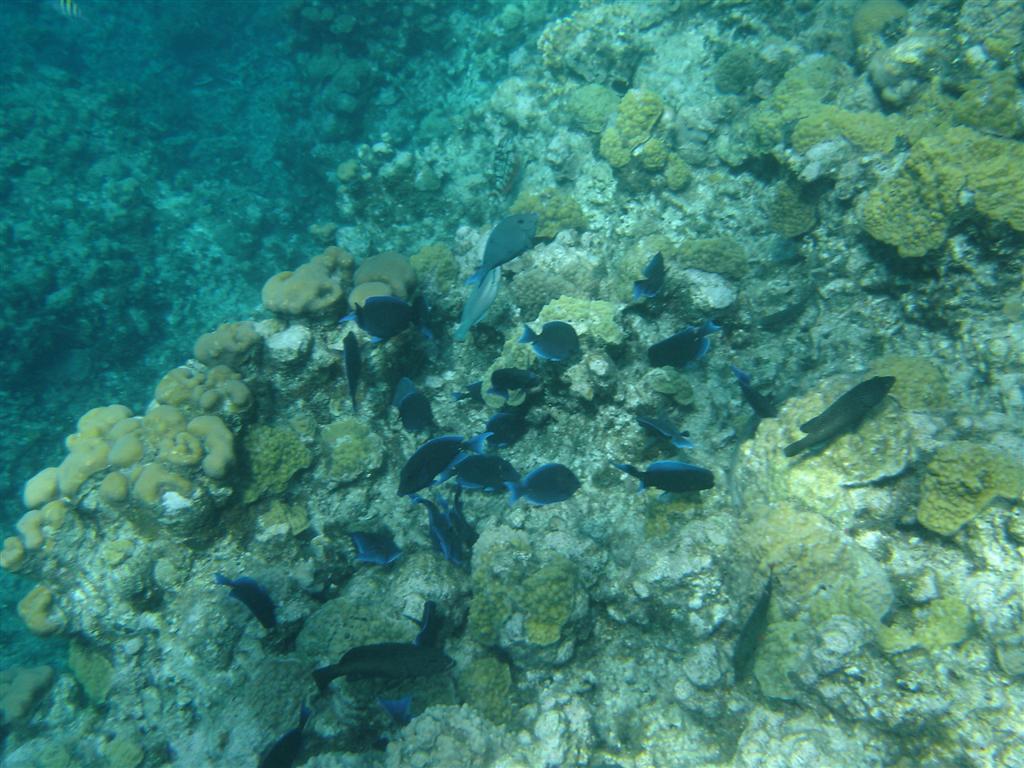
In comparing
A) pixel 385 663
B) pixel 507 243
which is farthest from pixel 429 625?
pixel 507 243

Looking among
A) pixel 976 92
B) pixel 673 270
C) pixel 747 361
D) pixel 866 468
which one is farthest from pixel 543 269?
pixel 976 92

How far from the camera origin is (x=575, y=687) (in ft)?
12.2

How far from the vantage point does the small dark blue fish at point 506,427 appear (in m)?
4.21

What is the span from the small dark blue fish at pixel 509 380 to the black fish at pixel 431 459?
0.49 metres

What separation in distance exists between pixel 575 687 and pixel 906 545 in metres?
2.41

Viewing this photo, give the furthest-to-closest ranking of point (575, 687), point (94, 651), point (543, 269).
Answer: point (543, 269) → point (94, 651) → point (575, 687)

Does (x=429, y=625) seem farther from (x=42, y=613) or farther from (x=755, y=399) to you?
(x=42, y=613)

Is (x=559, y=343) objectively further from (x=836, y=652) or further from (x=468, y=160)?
(x=468, y=160)

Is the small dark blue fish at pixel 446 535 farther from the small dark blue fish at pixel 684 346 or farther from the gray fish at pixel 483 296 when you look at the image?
the small dark blue fish at pixel 684 346

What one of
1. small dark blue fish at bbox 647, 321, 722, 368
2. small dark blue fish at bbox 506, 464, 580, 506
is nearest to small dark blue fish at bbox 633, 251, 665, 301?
small dark blue fish at bbox 647, 321, 722, 368

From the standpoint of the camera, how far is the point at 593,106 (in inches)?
293

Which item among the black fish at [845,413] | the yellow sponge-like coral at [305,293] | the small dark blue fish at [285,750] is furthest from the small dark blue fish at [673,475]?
the yellow sponge-like coral at [305,293]

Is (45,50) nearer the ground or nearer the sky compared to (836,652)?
nearer the sky

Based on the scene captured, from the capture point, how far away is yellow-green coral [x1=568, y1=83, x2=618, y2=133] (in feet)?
24.3
